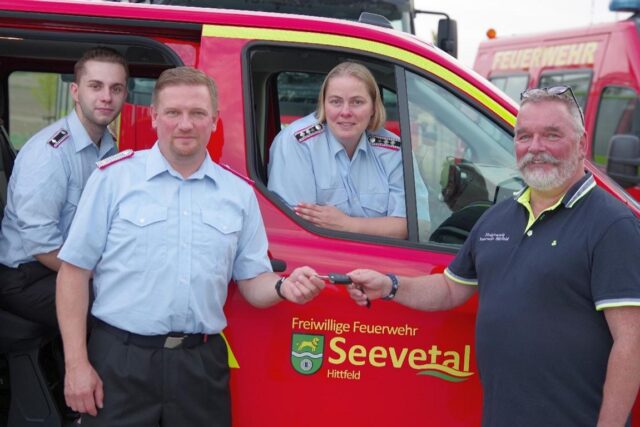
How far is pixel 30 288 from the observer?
10.7 ft

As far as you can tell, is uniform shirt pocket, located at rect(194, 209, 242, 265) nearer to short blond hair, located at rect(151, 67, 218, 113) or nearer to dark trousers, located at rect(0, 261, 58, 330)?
short blond hair, located at rect(151, 67, 218, 113)

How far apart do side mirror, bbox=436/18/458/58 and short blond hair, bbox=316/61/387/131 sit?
13.2 ft

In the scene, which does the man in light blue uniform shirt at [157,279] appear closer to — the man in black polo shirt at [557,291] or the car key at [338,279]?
→ the car key at [338,279]

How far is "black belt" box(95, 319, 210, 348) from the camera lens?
2609mm

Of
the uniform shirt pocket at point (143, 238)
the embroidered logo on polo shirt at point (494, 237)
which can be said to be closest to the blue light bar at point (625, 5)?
the embroidered logo on polo shirt at point (494, 237)

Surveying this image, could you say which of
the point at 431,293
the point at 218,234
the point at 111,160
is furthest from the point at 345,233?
the point at 111,160

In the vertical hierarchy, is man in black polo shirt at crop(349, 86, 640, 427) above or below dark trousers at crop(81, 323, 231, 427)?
above

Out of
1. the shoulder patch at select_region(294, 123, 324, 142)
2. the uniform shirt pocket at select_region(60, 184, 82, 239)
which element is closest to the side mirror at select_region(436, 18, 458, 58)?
the shoulder patch at select_region(294, 123, 324, 142)

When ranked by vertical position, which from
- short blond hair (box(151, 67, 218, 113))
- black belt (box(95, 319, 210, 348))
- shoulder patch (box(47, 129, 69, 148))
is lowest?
black belt (box(95, 319, 210, 348))

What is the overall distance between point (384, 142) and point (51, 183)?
1.13m

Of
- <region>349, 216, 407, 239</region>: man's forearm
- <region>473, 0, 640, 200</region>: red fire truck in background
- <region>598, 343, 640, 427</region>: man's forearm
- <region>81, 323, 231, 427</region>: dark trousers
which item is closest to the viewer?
<region>598, 343, 640, 427</region>: man's forearm

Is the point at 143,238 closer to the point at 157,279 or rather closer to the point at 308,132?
the point at 157,279

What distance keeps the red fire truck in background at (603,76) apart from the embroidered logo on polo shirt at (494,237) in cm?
440

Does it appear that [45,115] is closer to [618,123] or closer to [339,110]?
[618,123]
